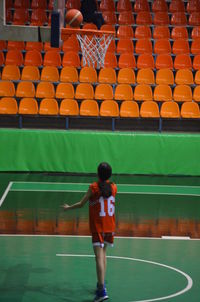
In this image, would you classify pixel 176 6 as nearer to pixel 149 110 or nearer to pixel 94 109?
pixel 149 110

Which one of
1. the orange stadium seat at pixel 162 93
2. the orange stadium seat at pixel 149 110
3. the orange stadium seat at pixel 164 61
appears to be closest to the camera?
the orange stadium seat at pixel 149 110

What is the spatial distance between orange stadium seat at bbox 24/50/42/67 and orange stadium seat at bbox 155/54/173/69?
3240mm

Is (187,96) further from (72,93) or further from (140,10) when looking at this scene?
(140,10)

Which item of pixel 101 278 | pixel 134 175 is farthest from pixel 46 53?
pixel 101 278

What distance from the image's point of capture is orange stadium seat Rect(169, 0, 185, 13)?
18.2 metres

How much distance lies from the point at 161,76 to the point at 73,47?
2.81 m

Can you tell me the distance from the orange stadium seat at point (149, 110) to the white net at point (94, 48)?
1.52 m

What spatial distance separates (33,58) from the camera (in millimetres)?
15953

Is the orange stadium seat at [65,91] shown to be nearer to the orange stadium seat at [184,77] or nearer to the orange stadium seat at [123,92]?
the orange stadium seat at [123,92]

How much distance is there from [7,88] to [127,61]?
3460mm

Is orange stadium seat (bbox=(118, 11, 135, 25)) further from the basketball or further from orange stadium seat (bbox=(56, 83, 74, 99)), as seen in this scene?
the basketball

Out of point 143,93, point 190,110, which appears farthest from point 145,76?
point 190,110

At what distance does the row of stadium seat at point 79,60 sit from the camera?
52.2 feet

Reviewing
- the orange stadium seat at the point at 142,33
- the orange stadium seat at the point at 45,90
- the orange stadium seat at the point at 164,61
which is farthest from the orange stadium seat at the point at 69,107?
the orange stadium seat at the point at 142,33
